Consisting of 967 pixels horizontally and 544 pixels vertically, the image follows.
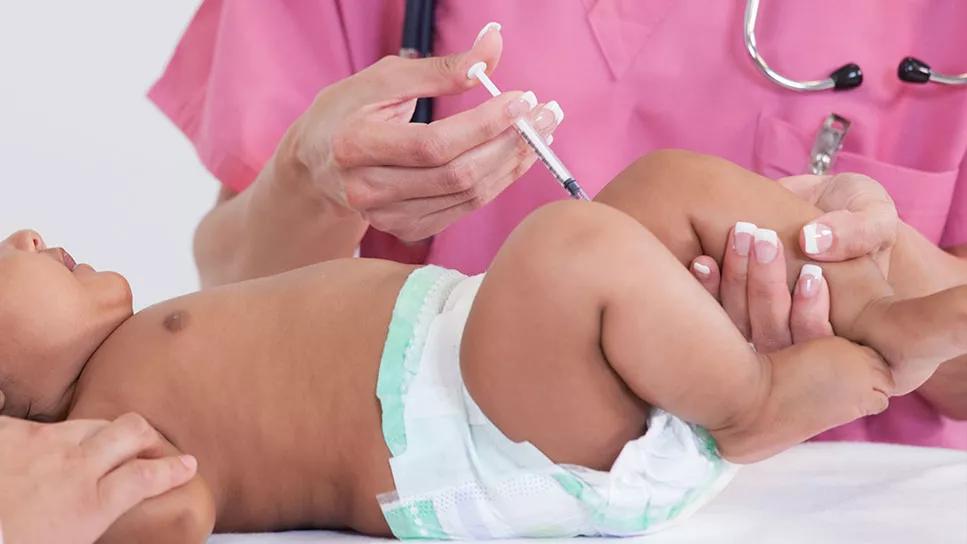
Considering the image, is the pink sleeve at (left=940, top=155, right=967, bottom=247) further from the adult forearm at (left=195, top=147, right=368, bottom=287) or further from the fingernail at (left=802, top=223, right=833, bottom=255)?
the adult forearm at (left=195, top=147, right=368, bottom=287)

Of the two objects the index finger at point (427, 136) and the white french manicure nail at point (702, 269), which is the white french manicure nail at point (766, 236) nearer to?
the white french manicure nail at point (702, 269)

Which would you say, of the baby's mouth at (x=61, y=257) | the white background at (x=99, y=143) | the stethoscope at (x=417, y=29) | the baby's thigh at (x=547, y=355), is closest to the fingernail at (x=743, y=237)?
the baby's thigh at (x=547, y=355)

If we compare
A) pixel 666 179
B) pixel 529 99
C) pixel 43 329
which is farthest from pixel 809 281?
pixel 43 329

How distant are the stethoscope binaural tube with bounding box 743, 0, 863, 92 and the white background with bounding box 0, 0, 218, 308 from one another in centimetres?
93

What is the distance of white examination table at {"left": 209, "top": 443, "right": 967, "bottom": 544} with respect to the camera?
82cm

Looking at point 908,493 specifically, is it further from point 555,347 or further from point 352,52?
point 352,52

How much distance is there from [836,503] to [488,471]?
0.29 metres

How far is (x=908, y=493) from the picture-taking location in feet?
3.00

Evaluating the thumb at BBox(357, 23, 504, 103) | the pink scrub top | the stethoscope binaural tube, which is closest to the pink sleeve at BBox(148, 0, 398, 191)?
the pink scrub top

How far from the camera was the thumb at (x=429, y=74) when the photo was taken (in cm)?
93

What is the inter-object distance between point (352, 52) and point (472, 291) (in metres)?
0.48

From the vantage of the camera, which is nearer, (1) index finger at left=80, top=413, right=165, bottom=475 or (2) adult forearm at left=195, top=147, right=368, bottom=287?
(1) index finger at left=80, top=413, right=165, bottom=475

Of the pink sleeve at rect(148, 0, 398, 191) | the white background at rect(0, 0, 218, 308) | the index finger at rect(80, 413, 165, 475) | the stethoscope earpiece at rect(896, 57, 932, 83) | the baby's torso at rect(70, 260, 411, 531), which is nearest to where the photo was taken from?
the index finger at rect(80, 413, 165, 475)

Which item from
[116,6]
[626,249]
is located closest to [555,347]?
[626,249]
